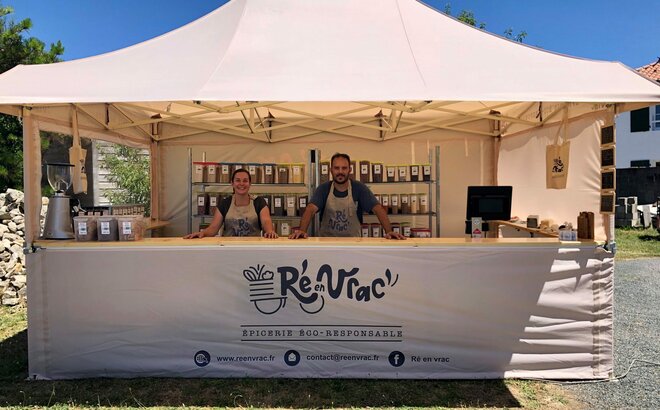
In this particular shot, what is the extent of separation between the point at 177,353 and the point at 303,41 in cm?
261

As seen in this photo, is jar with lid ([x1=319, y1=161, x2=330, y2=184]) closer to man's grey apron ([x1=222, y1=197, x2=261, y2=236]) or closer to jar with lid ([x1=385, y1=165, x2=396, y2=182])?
jar with lid ([x1=385, y1=165, x2=396, y2=182])

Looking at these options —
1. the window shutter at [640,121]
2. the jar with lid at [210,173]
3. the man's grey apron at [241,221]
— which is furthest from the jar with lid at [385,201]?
the window shutter at [640,121]

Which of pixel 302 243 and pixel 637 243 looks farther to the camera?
pixel 637 243

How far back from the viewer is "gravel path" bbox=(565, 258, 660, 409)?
2.87m

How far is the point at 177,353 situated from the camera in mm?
3152

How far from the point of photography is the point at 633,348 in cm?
382

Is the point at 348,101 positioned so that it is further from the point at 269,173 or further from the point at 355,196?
the point at 269,173

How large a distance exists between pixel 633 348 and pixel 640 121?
14255 millimetres

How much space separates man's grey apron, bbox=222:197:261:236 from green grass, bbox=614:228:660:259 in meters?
7.62

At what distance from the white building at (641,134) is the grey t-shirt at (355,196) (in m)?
14.2

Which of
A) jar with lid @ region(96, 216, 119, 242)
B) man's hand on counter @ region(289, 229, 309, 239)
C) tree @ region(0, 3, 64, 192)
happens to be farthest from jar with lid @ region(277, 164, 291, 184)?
tree @ region(0, 3, 64, 192)

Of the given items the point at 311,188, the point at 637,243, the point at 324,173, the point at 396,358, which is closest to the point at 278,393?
the point at 396,358

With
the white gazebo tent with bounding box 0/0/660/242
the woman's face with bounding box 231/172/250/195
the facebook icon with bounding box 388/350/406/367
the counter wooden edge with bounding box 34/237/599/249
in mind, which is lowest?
the facebook icon with bounding box 388/350/406/367

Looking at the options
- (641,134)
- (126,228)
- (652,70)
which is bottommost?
(126,228)
